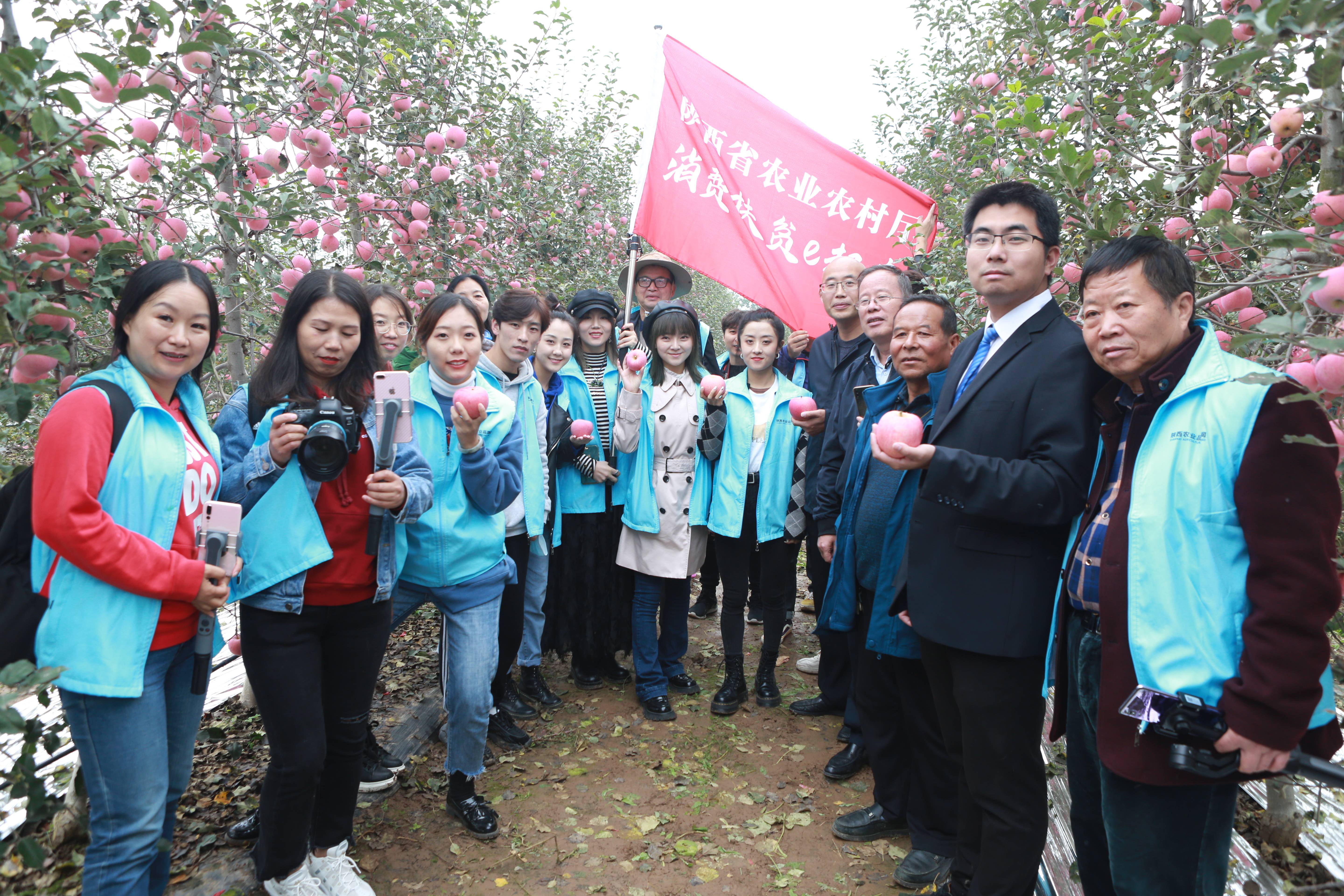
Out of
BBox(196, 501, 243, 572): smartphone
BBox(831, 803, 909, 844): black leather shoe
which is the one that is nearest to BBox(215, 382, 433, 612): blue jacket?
BBox(196, 501, 243, 572): smartphone

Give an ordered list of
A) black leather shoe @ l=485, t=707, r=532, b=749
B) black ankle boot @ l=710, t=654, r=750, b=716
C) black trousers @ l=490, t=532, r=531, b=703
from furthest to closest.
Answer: black ankle boot @ l=710, t=654, r=750, b=716, black leather shoe @ l=485, t=707, r=532, b=749, black trousers @ l=490, t=532, r=531, b=703

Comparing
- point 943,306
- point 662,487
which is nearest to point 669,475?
point 662,487

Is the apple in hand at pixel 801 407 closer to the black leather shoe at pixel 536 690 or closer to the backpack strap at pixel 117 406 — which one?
the black leather shoe at pixel 536 690

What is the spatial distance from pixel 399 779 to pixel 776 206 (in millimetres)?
3621

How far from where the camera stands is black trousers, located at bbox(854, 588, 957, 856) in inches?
105

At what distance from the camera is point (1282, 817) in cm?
263

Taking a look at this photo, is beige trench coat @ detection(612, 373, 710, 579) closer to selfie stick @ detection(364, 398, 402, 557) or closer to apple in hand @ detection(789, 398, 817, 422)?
apple in hand @ detection(789, 398, 817, 422)

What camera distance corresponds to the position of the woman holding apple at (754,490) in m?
3.93

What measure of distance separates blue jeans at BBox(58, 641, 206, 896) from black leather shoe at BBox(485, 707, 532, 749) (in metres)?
1.82

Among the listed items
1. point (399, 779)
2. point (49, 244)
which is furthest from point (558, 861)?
point (49, 244)

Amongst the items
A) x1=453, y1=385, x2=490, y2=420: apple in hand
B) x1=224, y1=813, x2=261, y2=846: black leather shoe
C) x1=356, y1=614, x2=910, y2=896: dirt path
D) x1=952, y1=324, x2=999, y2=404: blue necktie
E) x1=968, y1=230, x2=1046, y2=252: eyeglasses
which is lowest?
x1=356, y1=614, x2=910, y2=896: dirt path

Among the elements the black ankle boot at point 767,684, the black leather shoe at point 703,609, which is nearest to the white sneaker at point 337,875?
the black ankle boot at point 767,684

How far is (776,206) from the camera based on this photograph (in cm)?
455

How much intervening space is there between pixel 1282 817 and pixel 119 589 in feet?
11.9
